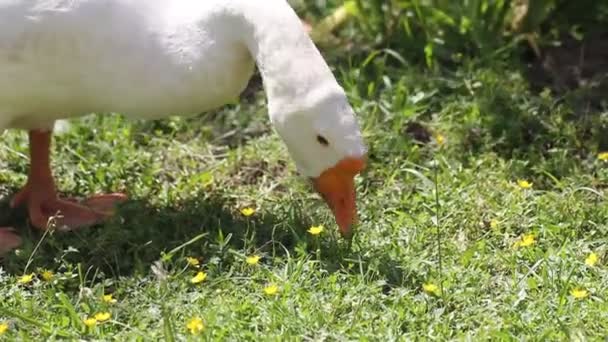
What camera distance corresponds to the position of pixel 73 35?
165 inches

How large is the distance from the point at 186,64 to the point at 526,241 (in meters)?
1.34

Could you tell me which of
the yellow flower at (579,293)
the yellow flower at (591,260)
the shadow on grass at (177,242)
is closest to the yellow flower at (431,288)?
the shadow on grass at (177,242)

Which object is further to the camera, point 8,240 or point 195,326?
point 8,240

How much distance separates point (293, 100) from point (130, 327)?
941mm

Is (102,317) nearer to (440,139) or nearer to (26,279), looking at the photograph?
(26,279)

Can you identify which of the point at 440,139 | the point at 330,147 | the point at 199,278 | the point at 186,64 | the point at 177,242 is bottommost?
the point at 440,139

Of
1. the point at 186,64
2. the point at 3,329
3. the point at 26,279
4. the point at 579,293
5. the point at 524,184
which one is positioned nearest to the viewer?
the point at 3,329

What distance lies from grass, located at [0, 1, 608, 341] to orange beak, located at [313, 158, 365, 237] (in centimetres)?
8

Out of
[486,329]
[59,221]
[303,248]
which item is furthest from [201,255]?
[486,329]

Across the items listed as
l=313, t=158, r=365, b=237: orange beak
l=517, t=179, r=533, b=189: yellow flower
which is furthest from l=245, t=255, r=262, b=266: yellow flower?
l=517, t=179, r=533, b=189: yellow flower

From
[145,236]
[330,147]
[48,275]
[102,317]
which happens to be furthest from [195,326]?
[145,236]

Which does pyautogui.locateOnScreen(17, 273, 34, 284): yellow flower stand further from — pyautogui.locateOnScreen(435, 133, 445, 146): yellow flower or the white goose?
pyautogui.locateOnScreen(435, 133, 445, 146): yellow flower

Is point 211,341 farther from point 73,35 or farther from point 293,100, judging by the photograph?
point 73,35

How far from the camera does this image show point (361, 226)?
14.9 feet
